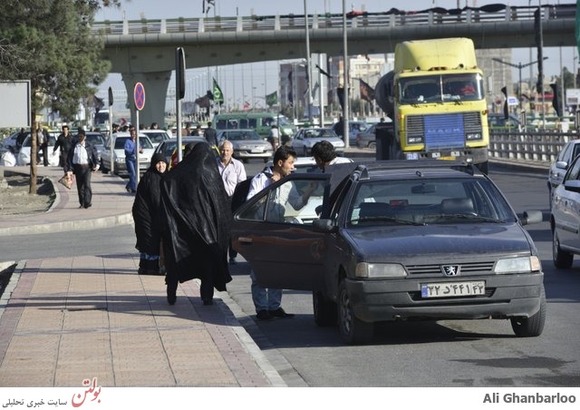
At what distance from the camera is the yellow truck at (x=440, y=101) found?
132 feet

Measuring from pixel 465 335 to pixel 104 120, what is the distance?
389ft

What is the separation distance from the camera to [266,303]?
14.0 m

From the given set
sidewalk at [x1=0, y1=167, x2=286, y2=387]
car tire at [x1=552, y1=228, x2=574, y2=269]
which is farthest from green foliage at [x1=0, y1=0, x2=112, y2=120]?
car tire at [x1=552, y1=228, x2=574, y2=269]

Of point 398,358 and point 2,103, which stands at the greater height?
point 2,103

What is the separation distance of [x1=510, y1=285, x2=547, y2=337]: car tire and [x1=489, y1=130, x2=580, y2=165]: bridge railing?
109 ft

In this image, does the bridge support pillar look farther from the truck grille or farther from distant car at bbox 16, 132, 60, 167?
the truck grille

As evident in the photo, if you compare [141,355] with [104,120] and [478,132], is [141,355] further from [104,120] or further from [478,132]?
[104,120]

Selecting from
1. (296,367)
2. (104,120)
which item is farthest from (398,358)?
(104,120)

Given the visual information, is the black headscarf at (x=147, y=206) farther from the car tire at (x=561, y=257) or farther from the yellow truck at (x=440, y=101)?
the yellow truck at (x=440, y=101)

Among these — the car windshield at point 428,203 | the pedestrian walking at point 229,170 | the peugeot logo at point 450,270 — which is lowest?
the peugeot logo at point 450,270

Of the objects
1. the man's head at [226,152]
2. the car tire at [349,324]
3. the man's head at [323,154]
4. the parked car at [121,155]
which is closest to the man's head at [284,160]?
the man's head at [323,154]

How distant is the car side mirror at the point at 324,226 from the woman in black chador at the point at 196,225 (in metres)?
1.82

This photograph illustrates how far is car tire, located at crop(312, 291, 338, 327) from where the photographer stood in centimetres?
1323

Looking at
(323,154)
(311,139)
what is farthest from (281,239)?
(311,139)
